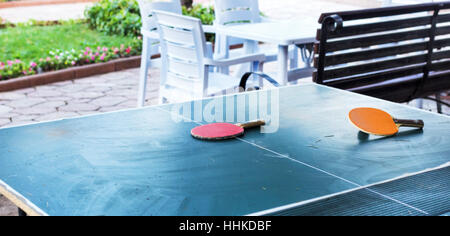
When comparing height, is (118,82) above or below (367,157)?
below

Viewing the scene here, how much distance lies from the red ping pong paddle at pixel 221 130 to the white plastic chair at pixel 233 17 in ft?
11.6

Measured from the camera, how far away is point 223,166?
6.55 feet

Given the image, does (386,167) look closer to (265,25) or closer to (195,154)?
(195,154)

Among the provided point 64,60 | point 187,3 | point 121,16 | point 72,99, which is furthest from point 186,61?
point 187,3

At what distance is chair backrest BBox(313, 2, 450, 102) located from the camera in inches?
162

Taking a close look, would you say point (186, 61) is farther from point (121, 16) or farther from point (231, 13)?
point (121, 16)

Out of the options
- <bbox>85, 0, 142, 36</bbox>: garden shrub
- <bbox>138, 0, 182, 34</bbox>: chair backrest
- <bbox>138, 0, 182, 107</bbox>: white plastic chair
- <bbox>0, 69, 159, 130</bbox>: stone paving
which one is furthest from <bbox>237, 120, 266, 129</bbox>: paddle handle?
<bbox>85, 0, 142, 36</bbox>: garden shrub

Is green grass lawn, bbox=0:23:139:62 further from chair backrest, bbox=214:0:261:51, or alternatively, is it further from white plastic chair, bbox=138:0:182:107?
chair backrest, bbox=214:0:261:51

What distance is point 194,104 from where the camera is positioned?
2.78 m

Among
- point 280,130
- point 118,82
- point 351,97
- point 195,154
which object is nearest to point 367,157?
point 280,130

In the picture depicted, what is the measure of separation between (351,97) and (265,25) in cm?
237

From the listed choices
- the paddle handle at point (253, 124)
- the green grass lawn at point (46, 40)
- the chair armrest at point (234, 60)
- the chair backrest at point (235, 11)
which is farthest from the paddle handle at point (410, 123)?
the green grass lawn at point (46, 40)

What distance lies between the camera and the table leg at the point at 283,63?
4.64 metres
